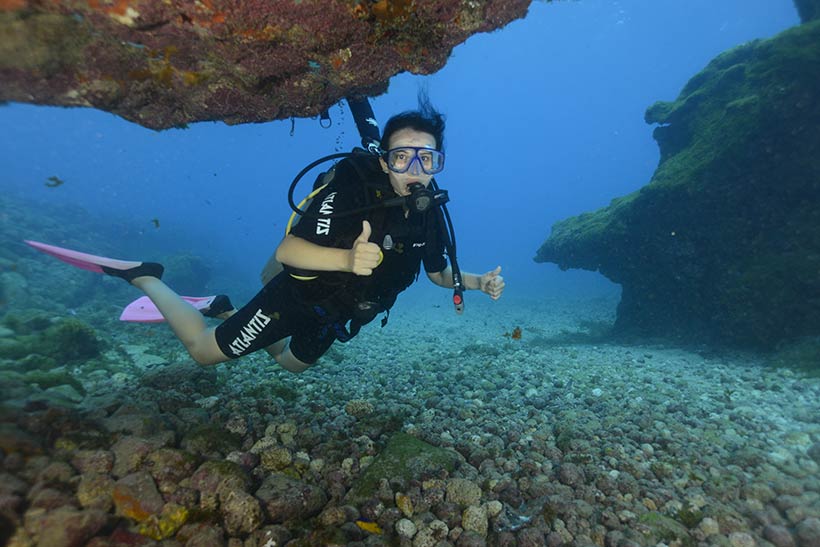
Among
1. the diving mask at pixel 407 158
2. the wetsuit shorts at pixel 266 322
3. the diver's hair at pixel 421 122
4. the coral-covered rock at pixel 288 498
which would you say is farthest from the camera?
the wetsuit shorts at pixel 266 322

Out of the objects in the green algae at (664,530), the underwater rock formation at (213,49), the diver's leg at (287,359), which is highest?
the underwater rock formation at (213,49)

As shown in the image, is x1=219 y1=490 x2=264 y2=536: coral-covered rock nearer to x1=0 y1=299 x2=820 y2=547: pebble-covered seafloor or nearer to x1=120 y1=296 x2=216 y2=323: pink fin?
x1=0 y1=299 x2=820 y2=547: pebble-covered seafloor

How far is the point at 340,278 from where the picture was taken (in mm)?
4109

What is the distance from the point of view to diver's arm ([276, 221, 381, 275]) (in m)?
3.16

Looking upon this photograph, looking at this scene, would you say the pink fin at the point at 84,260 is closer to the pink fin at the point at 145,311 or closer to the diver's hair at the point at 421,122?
the pink fin at the point at 145,311

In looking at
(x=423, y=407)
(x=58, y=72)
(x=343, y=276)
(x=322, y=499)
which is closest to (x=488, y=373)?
(x=423, y=407)

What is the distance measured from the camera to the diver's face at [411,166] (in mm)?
4125

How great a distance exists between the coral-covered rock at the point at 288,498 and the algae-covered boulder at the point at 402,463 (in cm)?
28

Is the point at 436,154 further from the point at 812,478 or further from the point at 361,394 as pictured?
the point at 812,478

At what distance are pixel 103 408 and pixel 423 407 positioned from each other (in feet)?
11.6

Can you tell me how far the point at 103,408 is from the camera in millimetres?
3457

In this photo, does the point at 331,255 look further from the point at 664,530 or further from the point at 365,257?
the point at 664,530

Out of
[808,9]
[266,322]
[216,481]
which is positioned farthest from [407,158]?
[808,9]

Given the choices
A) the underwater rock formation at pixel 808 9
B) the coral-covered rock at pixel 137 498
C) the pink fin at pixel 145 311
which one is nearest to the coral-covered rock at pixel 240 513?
the coral-covered rock at pixel 137 498
